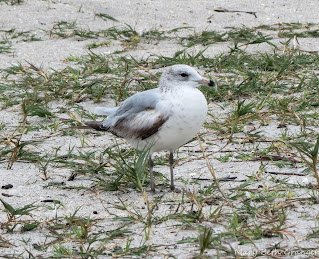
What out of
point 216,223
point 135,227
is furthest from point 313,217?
point 135,227

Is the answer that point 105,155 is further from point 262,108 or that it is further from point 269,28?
point 269,28

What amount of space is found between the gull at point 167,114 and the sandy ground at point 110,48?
1.06 feet

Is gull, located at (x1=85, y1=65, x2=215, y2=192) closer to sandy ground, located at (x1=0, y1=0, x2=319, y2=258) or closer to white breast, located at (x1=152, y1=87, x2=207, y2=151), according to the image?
white breast, located at (x1=152, y1=87, x2=207, y2=151)

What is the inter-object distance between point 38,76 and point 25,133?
1567 mm

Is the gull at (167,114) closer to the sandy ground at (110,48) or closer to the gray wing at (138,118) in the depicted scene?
the gray wing at (138,118)

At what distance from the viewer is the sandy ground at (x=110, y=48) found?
3.73 meters

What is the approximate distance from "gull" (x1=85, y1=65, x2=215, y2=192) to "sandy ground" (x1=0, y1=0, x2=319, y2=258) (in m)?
0.32

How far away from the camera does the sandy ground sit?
3.73 metres

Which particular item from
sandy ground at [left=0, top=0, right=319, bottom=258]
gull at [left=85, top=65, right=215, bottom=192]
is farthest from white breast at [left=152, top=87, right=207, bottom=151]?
sandy ground at [left=0, top=0, right=319, bottom=258]

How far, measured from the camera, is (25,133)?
518 centimetres

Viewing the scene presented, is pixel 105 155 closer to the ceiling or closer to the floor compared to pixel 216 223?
closer to the floor

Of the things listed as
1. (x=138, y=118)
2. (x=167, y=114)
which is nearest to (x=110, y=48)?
(x=138, y=118)

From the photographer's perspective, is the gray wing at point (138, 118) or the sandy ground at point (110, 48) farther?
the gray wing at point (138, 118)

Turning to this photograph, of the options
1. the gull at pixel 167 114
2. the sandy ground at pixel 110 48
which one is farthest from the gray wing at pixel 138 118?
the sandy ground at pixel 110 48
